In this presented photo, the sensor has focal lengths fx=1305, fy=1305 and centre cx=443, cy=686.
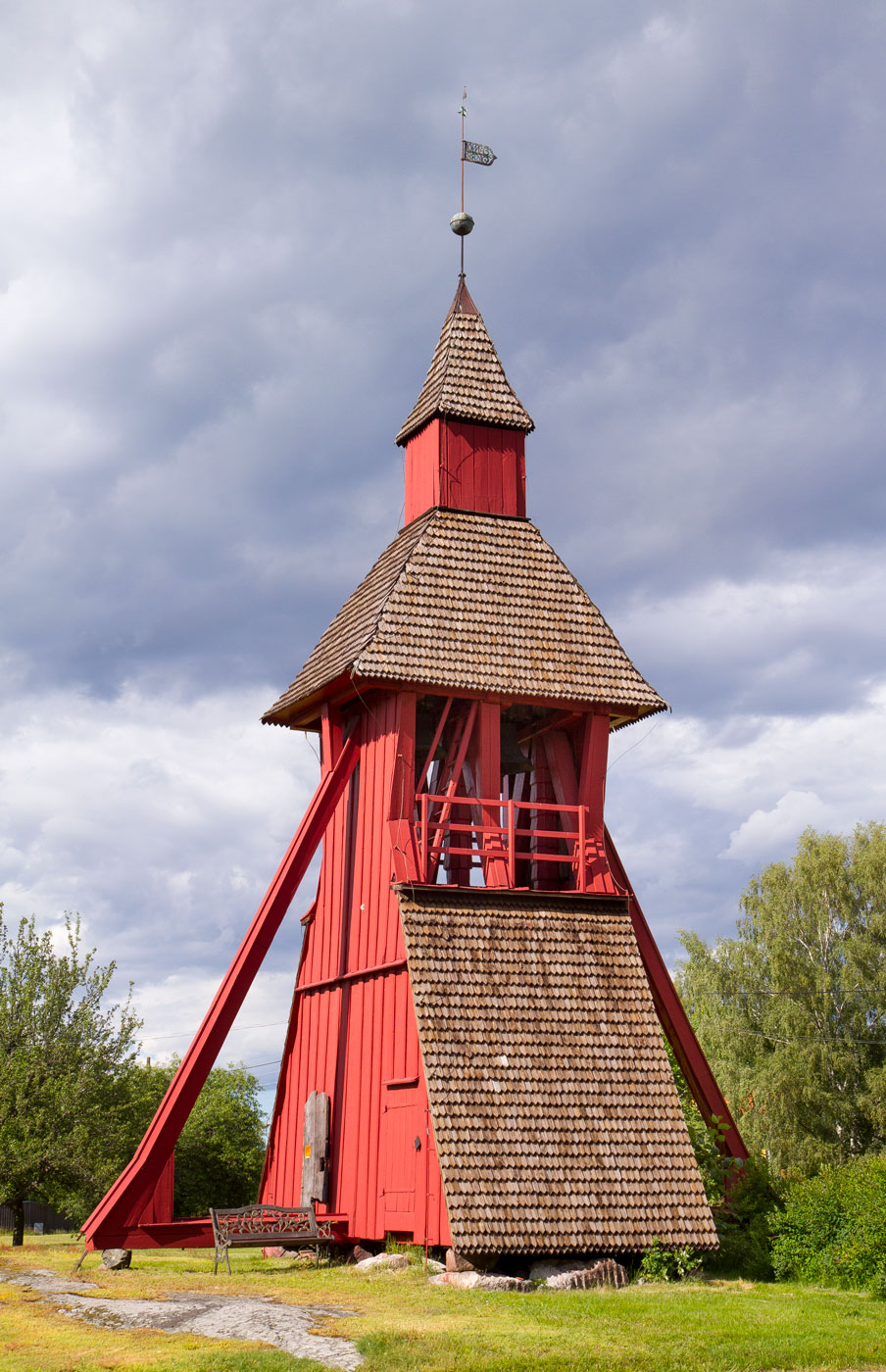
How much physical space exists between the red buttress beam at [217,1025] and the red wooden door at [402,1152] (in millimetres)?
2541

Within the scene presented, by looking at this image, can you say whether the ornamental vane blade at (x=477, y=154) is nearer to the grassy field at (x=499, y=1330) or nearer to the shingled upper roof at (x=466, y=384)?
the shingled upper roof at (x=466, y=384)

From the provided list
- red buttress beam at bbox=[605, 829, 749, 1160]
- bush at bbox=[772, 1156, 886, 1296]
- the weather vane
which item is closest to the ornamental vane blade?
the weather vane

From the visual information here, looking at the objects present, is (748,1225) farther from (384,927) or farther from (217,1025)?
(217,1025)

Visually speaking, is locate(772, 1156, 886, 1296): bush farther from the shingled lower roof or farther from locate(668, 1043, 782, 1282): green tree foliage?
the shingled lower roof

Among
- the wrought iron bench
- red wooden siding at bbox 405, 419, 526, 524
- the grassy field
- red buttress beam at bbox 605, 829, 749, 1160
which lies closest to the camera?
the grassy field

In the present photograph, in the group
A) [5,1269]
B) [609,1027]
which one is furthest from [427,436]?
[5,1269]

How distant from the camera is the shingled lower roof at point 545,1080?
15.6m

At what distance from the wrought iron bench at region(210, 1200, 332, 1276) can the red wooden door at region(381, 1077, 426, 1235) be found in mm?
1124

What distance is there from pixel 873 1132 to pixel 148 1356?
3391 centimetres

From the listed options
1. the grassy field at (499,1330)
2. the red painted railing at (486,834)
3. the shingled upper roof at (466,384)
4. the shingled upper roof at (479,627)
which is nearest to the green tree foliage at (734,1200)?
the grassy field at (499,1330)

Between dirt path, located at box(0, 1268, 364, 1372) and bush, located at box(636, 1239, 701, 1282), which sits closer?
dirt path, located at box(0, 1268, 364, 1372)

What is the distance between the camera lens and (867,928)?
41.4 meters

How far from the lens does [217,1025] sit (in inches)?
712

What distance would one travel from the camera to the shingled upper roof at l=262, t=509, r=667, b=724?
19.0 metres
